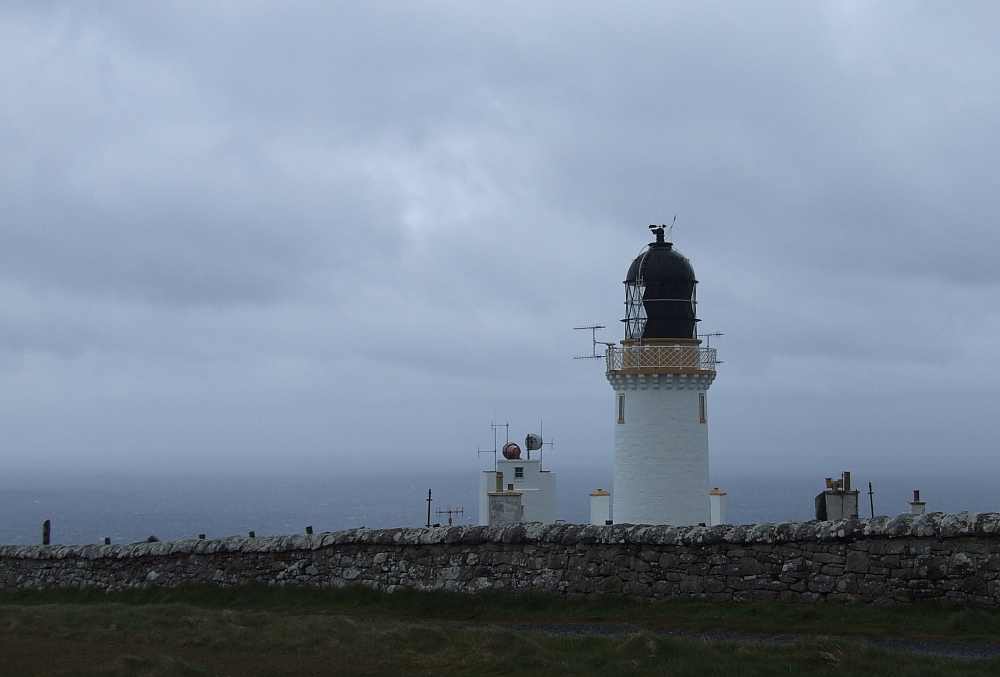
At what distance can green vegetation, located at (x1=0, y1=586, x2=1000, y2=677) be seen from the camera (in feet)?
31.3

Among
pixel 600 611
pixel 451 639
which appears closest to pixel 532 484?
pixel 600 611

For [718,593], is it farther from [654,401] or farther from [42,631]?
[654,401]

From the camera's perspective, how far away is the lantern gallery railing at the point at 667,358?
78.6 ft

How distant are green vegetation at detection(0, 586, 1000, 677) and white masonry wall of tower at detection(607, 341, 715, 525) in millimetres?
10110

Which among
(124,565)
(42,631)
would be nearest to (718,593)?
(42,631)

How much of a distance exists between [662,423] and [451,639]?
1367 cm

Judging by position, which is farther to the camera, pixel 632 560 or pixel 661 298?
pixel 661 298

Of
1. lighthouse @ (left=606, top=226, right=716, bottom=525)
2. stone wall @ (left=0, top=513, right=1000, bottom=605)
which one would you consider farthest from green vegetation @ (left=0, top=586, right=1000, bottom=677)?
lighthouse @ (left=606, top=226, right=716, bottom=525)

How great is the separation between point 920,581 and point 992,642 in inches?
58.3

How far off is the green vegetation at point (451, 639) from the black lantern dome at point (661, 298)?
39.2 ft

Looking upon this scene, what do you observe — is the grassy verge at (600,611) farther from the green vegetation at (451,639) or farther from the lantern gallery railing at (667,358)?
the lantern gallery railing at (667,358)

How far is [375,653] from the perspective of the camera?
10617 mm

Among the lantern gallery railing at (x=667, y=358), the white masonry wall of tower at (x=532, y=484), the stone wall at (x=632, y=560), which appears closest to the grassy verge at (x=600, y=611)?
the stone wall at (x=632, y=560)

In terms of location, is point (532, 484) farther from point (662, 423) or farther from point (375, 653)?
point (375, 653)
